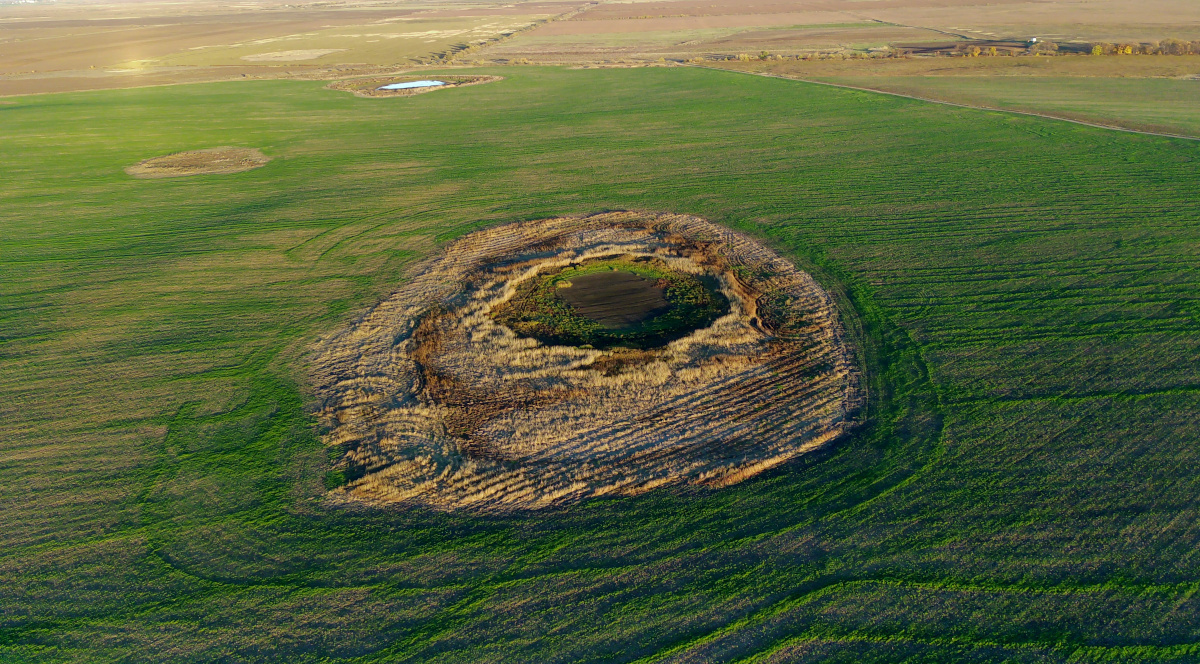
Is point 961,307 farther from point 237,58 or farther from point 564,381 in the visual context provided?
point 237,58

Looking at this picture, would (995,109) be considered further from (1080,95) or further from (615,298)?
(615,298)

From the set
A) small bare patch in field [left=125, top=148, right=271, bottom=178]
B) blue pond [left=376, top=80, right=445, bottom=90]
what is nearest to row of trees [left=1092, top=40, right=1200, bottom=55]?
blue pond [left=376, top=80, right=445, bottom=90]

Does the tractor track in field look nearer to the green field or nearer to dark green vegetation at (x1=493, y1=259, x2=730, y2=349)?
the green field

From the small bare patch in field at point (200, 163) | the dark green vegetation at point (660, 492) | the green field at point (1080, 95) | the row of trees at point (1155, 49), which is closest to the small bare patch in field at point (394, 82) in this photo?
the small bare patch in field at point (200, 163)

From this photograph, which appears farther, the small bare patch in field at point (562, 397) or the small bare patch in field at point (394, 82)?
the small bare patch in field at point (394, 82)

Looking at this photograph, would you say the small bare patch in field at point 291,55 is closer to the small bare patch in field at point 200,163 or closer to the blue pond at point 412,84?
the blue pond at point 412,84

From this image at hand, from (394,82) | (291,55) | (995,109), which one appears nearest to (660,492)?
(995,109)
